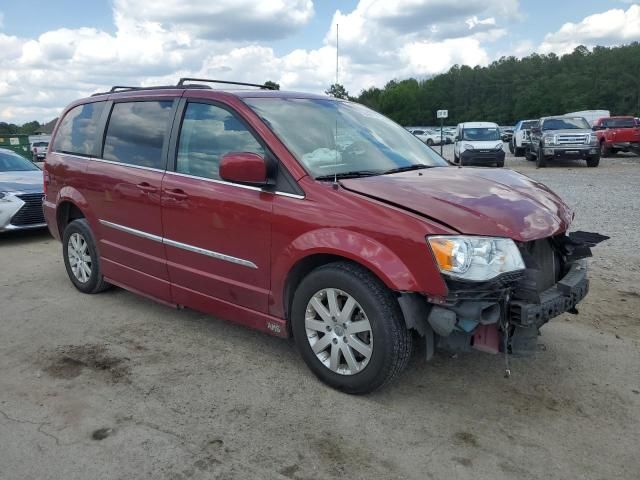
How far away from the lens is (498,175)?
13.2 ft

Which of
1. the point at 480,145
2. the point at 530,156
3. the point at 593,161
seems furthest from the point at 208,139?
A: the point at 530,156

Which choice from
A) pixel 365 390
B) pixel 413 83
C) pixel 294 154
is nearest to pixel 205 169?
pixel 294 154

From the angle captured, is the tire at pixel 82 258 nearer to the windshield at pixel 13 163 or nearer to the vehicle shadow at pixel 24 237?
the vehicle shadow at pixel 24 237

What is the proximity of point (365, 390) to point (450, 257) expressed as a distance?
98 cm

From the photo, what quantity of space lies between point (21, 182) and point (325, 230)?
7092 mm

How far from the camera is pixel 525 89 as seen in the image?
331 feet

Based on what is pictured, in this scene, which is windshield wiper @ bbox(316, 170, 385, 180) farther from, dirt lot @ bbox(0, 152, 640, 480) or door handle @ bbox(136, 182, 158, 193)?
Answer: door handle @ bbox(136, 182, 158, 193)

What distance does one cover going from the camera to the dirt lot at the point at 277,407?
2.74m

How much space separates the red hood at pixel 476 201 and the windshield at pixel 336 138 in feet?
0.83

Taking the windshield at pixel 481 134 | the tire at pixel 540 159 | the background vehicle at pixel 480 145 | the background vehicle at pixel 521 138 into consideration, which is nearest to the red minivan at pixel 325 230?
the tire at pixel 540 159

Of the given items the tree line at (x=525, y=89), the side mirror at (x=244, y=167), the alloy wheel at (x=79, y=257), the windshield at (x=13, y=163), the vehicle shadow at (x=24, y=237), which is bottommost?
the vehicle shadow at (x=24, y=237)

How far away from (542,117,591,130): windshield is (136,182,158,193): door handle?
18799 millimetres

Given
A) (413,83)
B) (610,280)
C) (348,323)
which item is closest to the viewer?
(348,323)

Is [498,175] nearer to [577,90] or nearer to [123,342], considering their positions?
[123,342]
